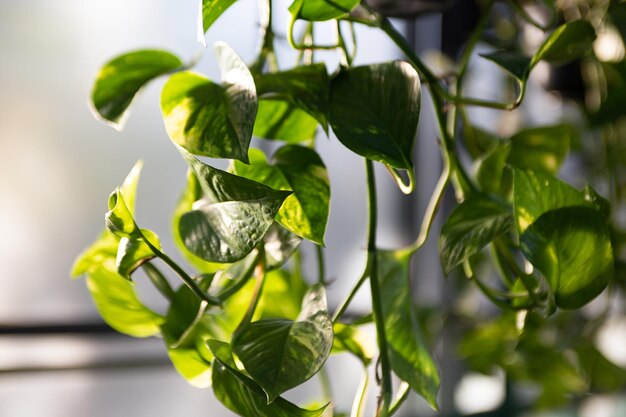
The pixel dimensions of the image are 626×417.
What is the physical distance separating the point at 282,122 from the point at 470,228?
12cm

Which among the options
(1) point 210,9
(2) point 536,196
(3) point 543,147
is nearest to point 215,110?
(1) point 210,9

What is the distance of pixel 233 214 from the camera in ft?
0.89

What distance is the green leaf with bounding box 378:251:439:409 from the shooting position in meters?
0.34

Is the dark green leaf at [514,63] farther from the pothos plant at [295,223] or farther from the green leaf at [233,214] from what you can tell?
the green leaf at [233,214]

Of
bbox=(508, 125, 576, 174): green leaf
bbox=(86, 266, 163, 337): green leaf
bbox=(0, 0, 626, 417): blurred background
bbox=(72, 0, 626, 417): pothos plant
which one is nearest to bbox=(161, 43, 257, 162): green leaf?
bbox=(72, 0, 626, 417): pothos plant

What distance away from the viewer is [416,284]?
1.55 metres

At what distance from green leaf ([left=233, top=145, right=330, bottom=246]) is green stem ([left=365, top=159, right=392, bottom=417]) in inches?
1.2

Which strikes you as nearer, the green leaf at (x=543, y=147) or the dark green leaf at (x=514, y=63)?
the dark green leaf at (x=514, y=63)

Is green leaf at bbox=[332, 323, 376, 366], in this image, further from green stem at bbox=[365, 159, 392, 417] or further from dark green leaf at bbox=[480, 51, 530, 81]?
dark green leaf at bbox=[480, 51, 530, 81]

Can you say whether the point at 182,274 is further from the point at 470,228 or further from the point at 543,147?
the point at 543,147

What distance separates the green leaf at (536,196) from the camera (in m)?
0.32

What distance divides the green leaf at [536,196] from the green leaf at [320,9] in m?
0.11

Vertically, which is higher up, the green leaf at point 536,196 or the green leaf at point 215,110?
the green leaf at point 215,110

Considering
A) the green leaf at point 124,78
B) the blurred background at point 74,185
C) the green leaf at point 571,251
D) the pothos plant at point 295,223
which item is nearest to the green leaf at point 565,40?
the pothos plant at point 295,223
